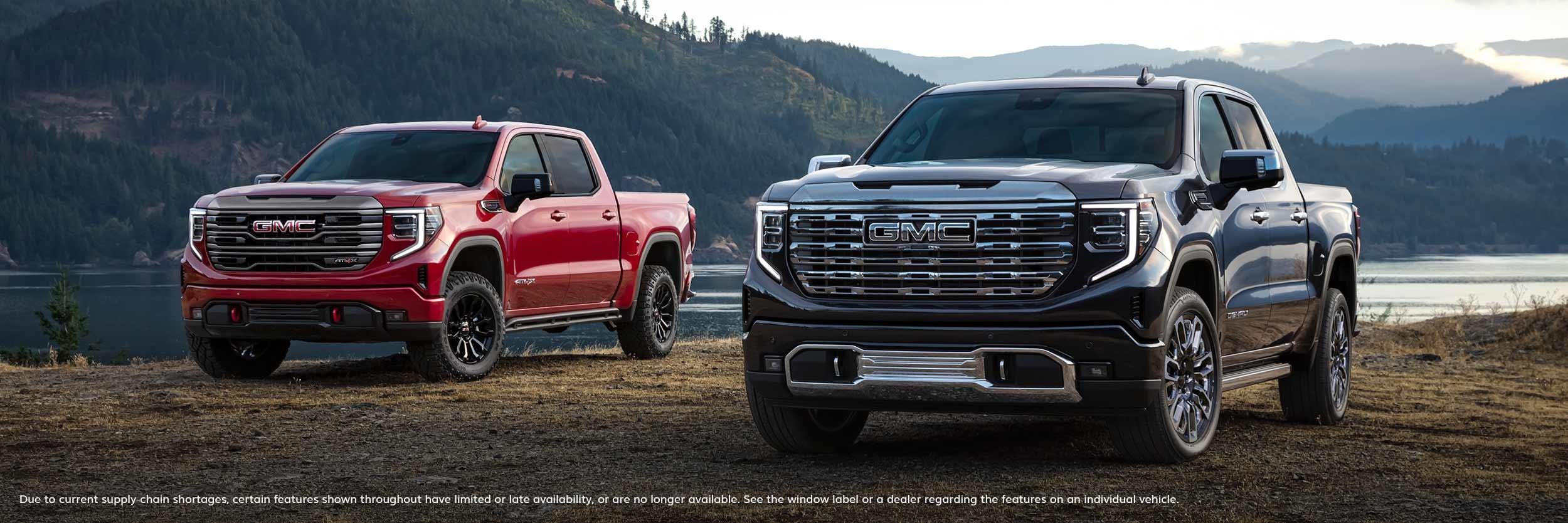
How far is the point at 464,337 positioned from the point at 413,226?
4.30ft

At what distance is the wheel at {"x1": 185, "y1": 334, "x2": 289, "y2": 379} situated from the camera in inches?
477

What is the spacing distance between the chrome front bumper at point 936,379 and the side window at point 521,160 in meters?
6.20

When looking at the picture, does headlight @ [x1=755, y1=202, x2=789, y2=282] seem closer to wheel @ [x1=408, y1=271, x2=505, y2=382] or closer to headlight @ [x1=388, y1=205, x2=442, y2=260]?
headlight @ [x1=388, y1=205, x2=442, y2=260]

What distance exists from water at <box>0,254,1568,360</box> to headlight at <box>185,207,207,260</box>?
17350 millimetres

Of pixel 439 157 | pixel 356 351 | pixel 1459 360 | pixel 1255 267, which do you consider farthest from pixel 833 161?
pixel 356 351

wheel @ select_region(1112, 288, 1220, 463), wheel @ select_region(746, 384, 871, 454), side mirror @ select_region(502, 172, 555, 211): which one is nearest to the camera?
wheel @ select_region(1112, 288, 1220, 463)

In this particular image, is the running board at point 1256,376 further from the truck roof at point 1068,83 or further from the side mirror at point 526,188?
the side mirror at point 526,188

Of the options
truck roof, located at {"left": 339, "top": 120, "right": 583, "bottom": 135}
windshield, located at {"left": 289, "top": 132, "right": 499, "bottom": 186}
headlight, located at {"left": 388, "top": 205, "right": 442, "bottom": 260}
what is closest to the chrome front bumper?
headlight, located at {"left": 388, "top": 205, "right": 442, "bottom": 260}

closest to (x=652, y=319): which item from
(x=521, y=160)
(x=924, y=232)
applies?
(x=521, y=160)

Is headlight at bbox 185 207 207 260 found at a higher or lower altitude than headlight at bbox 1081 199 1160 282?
lower

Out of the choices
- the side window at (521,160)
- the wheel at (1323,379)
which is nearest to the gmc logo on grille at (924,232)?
the wheel at (1323,379)

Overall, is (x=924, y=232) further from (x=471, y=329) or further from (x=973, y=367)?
(x=471, y=329)

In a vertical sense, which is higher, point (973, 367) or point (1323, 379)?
point (973, 367)

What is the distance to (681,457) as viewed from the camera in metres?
7.75
